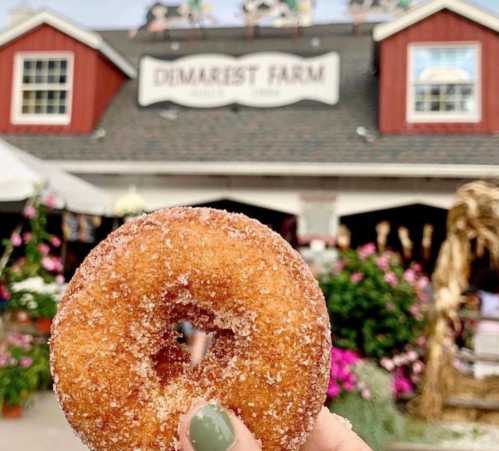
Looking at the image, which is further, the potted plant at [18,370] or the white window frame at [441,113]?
the white window frame at [441,113]

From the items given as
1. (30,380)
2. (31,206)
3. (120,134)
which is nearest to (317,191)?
(120,134)

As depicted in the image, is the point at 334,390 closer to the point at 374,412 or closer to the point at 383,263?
the point at 374,412

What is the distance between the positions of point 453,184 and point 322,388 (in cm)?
817

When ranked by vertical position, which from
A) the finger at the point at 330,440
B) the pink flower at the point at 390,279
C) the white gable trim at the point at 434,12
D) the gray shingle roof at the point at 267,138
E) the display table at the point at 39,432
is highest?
the white gable trim at the point at 434,12

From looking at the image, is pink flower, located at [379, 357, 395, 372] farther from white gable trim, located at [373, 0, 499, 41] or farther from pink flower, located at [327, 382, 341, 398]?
white gable trim, located at [373, 0, 499, 41]

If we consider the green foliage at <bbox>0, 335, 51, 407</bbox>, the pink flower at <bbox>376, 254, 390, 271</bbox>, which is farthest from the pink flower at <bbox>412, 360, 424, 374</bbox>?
the green foliage at <bbox>0, 335, 51, 407</bbox>

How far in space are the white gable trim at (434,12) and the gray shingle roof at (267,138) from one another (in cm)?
122

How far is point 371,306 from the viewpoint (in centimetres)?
577

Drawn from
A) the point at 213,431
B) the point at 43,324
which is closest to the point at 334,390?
the point at 43,324

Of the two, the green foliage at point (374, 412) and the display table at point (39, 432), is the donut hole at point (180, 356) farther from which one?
the display table at point (39, 432)

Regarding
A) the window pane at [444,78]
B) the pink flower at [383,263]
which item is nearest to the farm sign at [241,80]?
the window pane at [444,78]

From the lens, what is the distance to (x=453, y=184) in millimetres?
9398

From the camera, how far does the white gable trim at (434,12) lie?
33.2ft

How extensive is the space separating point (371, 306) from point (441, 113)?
17.5 feet
